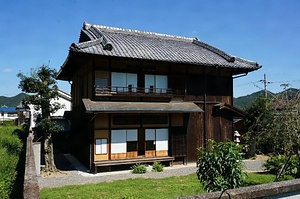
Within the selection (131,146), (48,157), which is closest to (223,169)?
(131,146)

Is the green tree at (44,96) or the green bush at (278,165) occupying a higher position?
the green tree at (44,96)

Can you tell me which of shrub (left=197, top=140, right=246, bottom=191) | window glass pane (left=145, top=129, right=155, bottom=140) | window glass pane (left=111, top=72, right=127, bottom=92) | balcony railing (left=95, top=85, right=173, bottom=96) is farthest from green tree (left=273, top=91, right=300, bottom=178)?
window glass pane (left=111, top=72, right=127, bottom=92)

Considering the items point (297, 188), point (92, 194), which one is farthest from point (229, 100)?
point (297, 188)

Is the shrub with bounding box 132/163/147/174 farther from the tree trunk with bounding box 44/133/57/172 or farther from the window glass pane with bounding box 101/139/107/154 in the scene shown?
the tree trunk with bounding box 44/133/57/172

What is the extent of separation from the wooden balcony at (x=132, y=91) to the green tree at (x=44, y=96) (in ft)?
8.62

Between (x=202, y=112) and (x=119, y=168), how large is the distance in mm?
6075

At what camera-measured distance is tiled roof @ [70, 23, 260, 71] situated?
14453 mm

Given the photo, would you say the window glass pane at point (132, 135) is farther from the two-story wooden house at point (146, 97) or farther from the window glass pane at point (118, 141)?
the window glass pane at point (118, 141)

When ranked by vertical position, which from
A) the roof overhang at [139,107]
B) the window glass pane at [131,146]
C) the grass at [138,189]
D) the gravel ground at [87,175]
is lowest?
the gravel ground at [87,175]

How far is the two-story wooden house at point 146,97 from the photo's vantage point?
14367 millimetres

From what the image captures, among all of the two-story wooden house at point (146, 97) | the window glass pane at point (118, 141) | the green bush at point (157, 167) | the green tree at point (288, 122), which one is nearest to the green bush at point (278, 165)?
the green tree at point (288, 122)

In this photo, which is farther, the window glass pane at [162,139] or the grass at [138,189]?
the window glass pane at [162,139]

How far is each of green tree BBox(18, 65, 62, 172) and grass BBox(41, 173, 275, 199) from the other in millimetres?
4140

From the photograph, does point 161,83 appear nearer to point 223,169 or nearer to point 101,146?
point 101,146
